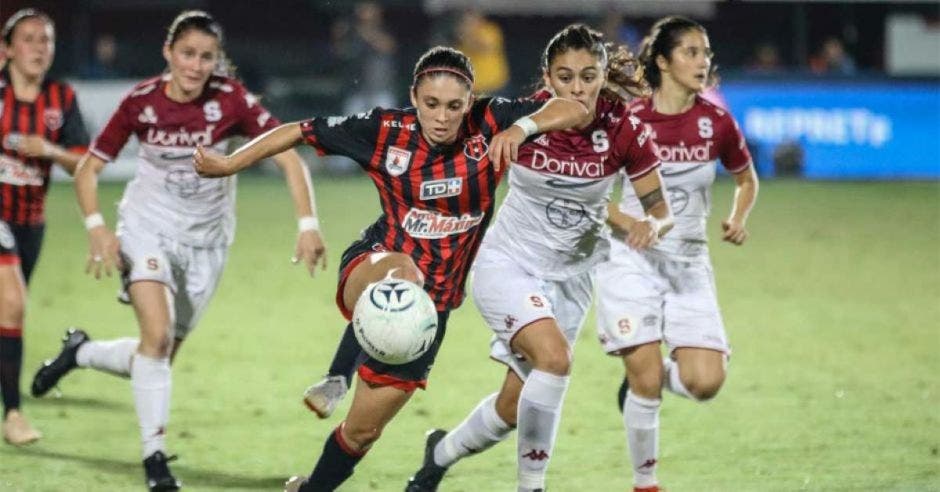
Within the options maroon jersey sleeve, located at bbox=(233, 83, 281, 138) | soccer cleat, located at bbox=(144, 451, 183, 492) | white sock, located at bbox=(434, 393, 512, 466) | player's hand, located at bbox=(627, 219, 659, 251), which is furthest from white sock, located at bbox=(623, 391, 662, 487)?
maroon jersey sleeve, located at bbox=(233, 83, 281, 138)

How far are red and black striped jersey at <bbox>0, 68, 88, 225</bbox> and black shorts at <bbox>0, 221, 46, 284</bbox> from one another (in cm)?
6

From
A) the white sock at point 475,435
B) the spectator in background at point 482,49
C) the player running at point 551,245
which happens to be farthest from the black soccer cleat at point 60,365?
the spectator in background at point 482,49

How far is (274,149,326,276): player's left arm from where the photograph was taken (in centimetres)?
642

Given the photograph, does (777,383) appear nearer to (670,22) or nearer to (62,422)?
(670,22)

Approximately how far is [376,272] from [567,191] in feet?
3.01

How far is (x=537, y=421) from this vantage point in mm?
6137

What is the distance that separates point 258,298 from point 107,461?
15.6 ft

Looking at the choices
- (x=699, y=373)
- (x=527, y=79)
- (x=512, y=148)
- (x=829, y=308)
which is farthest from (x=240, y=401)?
(x=527, y=79)

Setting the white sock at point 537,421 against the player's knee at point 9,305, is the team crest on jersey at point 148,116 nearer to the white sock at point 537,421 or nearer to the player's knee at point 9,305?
the player's knee at point 9,305

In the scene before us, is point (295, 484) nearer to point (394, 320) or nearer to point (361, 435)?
point (361, 435)

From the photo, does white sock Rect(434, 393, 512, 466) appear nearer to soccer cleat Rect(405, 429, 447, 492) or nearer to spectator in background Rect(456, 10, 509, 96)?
soccer cleat Rect(405, 429, 447, 492)

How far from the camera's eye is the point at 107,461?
7.15 m

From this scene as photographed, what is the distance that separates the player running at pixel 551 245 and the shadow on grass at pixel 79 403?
240 centimetres

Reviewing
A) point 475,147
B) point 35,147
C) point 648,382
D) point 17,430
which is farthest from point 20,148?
Answer: point 648,382
